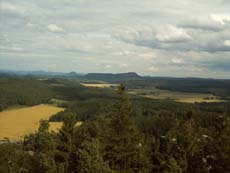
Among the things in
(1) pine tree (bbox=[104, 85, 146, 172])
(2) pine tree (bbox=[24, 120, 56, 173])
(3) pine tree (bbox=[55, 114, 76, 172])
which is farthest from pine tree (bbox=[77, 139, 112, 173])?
(3) pine tree (bbox=[55, 114, 76, 172])

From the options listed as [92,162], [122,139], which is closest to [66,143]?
[122,139]

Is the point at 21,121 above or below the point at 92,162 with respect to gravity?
below

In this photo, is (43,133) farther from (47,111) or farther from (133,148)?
(47,111)

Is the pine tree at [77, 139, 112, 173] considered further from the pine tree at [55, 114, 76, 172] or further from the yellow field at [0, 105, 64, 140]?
the yellow field at [0, 105, 64, 140]

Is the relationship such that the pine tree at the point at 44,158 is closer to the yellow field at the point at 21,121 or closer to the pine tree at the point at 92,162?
the pine tree at the point at 92,162

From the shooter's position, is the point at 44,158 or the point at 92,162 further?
the point at 44,158

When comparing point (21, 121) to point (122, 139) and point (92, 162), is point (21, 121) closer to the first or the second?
point (122, 139)

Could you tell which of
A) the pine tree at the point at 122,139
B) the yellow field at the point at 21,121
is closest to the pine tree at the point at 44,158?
the pine tree at the point at 122,139
